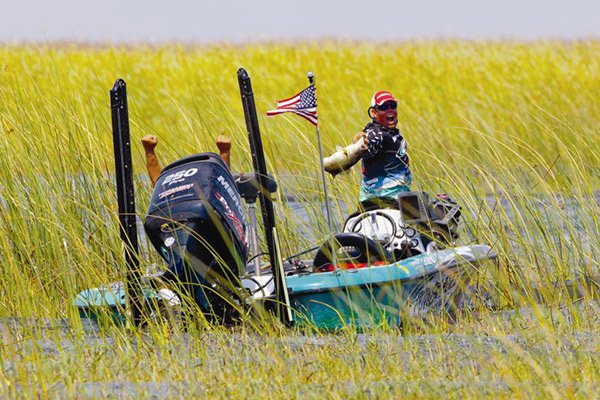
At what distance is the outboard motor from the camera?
7.26 metres

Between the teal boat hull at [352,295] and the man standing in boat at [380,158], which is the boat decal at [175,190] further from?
the man standing in boat at [380,158]

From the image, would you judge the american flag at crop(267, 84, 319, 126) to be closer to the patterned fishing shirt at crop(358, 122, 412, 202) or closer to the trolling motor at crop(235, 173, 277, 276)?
the patterned fishing shirt at crop(358, 122, 412, 202)

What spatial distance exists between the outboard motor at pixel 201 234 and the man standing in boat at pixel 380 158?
38.8 inches

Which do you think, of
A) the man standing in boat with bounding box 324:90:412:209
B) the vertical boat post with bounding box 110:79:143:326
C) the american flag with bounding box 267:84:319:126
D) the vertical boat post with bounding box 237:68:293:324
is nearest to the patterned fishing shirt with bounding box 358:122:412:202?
the man standing in boat with bounding box 324:90:412:209

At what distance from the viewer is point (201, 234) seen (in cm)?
730

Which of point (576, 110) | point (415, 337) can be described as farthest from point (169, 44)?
point (415, 337)

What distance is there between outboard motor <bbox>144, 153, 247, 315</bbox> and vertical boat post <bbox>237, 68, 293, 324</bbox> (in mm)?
209

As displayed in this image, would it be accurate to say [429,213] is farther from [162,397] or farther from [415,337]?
[162,397]

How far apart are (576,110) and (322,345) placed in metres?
12.0

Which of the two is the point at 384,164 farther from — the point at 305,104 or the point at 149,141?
the point at 149,141

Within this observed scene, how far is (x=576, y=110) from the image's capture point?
712 inches

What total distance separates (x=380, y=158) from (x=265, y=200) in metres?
1.10

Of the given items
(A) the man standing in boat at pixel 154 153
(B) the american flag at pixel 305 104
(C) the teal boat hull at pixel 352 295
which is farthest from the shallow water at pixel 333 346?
(B) the american flag at pixel 305 104

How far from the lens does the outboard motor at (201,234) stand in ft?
23.8
